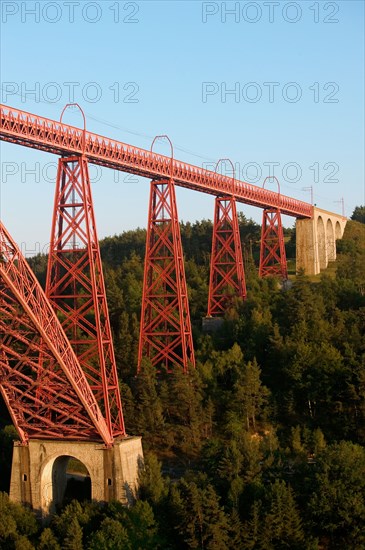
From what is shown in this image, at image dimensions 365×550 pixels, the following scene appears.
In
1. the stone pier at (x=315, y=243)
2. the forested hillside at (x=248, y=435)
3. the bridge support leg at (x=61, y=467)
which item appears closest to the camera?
the forested hillside at (x=248, y=435)

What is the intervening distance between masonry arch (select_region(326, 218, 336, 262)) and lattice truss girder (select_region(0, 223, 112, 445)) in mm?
40650

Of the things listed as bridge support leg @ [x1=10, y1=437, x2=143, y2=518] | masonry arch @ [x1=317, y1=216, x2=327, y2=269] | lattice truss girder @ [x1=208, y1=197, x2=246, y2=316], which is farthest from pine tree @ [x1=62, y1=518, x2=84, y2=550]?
masonry arch @ [x1=317, y1=216, x2=327, y2=269]

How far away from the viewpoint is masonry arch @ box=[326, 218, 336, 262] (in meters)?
69.3

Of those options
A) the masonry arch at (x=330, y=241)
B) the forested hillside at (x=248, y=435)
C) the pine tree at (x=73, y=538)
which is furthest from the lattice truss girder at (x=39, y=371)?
the masonry arch at (x=330, y=241)

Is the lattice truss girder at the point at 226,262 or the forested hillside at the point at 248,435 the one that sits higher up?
the lattice truss girder at the point at 226,262

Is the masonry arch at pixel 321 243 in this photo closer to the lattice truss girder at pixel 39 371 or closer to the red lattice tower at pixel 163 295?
the red lattice tower at pixel 163 295

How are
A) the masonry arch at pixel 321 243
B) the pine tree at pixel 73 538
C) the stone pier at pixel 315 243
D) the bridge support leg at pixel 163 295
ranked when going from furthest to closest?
A: the masonry arch at pixel 321 243, the stone pier at pixel 315 243, the bridge support leg at pixel 163 295, the pine tree at pixel 73 538

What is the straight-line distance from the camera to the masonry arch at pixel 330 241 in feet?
227

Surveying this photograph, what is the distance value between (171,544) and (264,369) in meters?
13.5

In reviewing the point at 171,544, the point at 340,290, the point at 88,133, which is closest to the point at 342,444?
the point at 171,544

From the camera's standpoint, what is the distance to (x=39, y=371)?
95.2 ft

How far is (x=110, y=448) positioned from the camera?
30.6m

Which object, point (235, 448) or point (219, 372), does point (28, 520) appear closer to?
point (235, 448)

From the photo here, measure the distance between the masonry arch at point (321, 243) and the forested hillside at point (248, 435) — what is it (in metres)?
12.0
